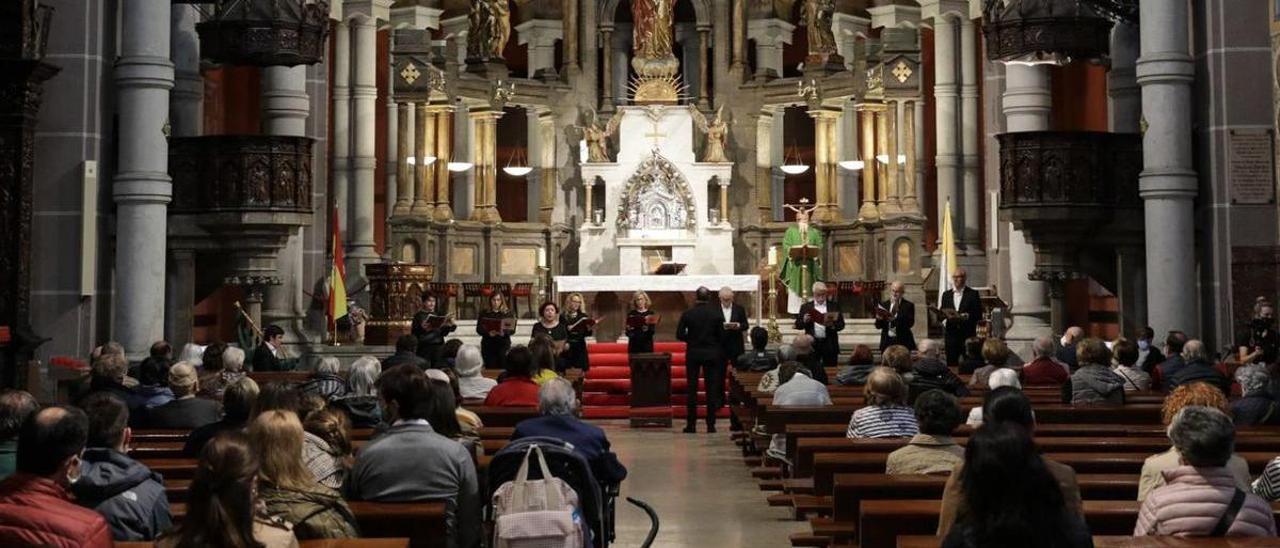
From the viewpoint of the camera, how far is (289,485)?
4848 mm

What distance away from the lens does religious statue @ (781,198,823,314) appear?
22.3m

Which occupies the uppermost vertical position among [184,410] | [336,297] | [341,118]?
[341,118]

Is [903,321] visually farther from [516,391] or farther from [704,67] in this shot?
[704,67]

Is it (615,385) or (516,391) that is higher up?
(516,391)

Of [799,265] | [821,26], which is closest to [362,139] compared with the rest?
[799,265]

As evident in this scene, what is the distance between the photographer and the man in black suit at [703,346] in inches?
582

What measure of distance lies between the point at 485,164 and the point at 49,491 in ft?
68.7

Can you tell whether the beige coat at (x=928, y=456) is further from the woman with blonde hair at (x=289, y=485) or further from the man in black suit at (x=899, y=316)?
the man in black suit at (x=899, y=316)

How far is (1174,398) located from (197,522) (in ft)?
14.1

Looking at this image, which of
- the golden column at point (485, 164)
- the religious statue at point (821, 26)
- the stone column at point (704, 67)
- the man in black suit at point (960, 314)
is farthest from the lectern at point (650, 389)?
the stone column at point (704, 67)

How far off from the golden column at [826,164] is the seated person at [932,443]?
60.6 ft

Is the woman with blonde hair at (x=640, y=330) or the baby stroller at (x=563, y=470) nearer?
the baby stroller at (x=563, y=470)

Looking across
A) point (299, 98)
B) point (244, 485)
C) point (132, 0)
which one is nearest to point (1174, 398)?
point (244, 485)

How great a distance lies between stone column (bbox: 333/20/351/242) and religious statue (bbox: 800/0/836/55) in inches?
290
